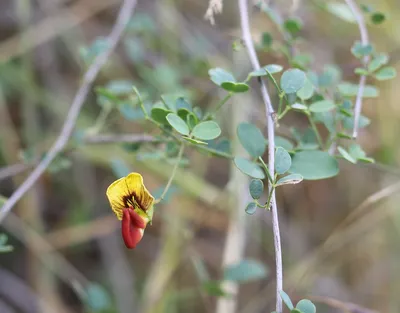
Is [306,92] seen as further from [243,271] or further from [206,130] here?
[243,271]

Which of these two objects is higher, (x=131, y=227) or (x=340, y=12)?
(x=340, y=12)

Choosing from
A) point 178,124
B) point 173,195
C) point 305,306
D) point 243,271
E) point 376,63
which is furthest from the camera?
point 173,195

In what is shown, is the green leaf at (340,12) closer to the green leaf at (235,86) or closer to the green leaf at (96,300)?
the green leaf at (235,86)

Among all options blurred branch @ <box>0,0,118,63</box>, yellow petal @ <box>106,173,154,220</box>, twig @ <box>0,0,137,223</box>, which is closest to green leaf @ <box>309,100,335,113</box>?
yellow petal @ <box>106,173,154,220</box>

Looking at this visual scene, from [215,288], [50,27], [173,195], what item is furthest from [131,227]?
[50,27]

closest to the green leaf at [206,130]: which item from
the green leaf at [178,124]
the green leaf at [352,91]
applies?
the green leaf at [178,124]

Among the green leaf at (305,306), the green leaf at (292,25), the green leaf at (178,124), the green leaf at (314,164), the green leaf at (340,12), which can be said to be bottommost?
the green leaf at (305,306)

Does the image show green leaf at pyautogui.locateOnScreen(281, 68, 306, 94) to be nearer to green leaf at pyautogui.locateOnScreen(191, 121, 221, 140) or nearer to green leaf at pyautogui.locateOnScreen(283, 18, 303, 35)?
green leaf at pyautogui.locateOnScreen(191, 121, 221, 140)
